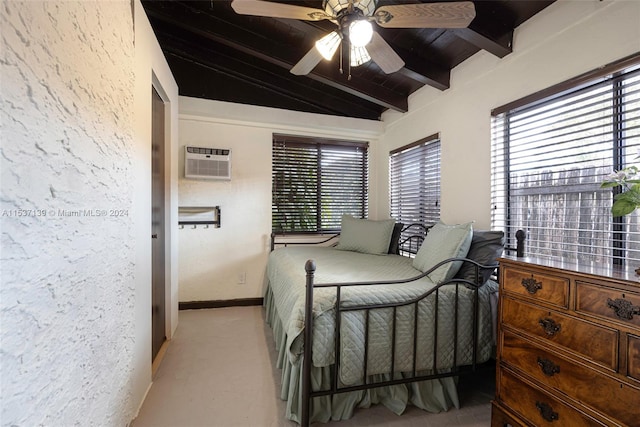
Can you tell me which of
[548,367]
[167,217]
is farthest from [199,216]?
[548,367]

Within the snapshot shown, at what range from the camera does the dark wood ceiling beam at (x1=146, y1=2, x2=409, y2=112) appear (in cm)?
220

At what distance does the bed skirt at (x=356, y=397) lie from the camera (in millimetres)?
1359

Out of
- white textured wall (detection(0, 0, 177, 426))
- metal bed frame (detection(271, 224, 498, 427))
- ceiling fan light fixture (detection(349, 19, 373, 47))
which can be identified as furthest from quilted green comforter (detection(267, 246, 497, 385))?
ceiling fan light fixture (detection(349, 19, 373, 47))

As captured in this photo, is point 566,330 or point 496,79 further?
point 496,79

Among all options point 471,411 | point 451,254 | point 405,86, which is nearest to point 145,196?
point 451,254

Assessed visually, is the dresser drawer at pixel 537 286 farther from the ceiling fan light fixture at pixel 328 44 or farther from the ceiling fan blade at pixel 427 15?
the ceiling fan light fixture at pixel 328 44

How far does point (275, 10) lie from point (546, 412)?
2.23 meters

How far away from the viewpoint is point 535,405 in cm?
117

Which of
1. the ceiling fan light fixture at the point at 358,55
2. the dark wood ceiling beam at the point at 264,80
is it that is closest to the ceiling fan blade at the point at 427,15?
the ceiling fan light fixture at the point at 358,55

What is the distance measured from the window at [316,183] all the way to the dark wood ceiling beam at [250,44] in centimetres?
84

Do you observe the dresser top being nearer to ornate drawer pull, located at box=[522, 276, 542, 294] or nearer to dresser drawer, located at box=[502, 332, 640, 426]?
ornate drawer pull, located at box=[522, 276, 542, 294]

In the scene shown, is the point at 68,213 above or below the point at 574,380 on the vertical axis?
above

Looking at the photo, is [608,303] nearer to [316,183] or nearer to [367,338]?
[367,338]

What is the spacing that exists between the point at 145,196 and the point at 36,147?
94 centimetres
